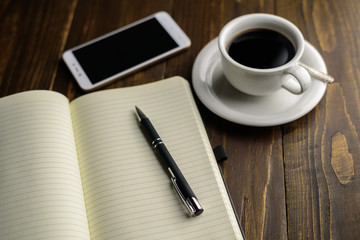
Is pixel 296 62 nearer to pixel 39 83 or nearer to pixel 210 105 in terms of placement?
pixel 210 105

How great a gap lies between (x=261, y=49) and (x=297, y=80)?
0.09 meters

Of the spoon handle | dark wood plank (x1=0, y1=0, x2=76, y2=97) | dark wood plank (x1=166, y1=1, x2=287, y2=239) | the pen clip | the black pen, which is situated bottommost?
dark wood plank (x1=166, y1=1, x2=287, y2=239)

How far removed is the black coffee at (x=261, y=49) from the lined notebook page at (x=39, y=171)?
0.32 m

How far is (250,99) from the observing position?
683 millimetres

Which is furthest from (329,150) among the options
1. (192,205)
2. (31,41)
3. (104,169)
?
(31,41)

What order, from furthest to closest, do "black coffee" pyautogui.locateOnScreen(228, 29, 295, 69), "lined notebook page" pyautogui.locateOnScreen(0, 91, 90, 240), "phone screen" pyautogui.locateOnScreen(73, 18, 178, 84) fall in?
"phone screen" pyautogui.locateOnScreen(73, 18, 178, 84), "black coffee" pyautogui.locateOnScreen(228, 29, 295, 69), "lined notebook page" pyautogui.locateOnScreen(0, 91, 90, 240)

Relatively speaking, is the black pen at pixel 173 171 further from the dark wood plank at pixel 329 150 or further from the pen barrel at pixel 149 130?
the dark wood plank at pixel 329 150

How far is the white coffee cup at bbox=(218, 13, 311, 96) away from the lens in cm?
60

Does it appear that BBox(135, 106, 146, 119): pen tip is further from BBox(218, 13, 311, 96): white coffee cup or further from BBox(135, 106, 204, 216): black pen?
BBox(218, 13, 311, 96): white coffee cup

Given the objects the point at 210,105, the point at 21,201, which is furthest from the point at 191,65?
the point at 21,201

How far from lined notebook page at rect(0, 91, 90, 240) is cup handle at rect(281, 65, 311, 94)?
1.22 feet

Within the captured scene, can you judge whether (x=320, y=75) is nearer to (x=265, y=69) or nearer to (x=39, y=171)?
(x=265, y=69)

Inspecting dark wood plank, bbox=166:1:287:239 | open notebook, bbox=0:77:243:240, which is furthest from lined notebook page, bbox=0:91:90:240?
dark wood plank, bbox=166:1:287:239

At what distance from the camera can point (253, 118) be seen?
643 mm
